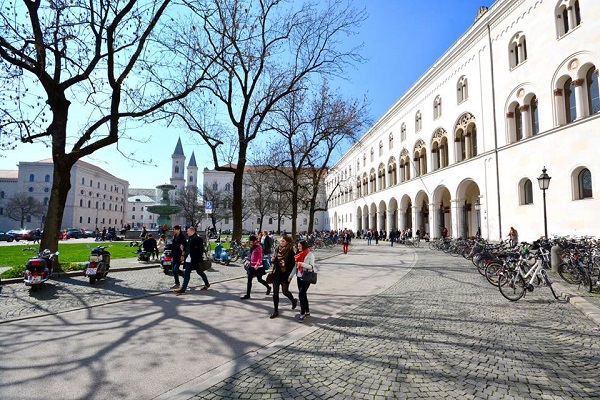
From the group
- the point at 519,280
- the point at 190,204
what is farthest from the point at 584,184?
the point at 190,204

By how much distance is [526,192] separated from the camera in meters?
22.1

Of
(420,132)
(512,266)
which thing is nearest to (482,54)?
(420,132)

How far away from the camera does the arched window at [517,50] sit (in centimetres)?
2228

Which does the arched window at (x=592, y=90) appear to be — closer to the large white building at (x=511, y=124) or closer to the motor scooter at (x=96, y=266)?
the large white building at (x=511, y=124)

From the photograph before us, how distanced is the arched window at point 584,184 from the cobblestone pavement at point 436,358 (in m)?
13.5

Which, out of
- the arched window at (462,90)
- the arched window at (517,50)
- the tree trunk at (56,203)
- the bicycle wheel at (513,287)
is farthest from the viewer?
the arched window at (462,90)

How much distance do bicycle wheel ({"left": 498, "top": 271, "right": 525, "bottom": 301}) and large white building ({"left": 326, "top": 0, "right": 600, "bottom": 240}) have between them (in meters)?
12.3

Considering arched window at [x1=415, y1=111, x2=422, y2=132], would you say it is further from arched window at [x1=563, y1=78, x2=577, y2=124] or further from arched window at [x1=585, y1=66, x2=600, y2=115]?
arched window at [x1=585, y1=66, x2=600, y2=115]

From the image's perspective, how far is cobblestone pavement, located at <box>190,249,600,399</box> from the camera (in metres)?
3.66

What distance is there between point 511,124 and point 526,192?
4.87 m

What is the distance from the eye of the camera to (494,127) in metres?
24.6

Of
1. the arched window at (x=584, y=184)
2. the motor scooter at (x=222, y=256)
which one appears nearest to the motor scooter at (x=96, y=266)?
the motor scooter at (x=222, y=256)

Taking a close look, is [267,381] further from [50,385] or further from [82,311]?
[82,311]

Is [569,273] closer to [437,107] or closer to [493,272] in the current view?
[493,272]
